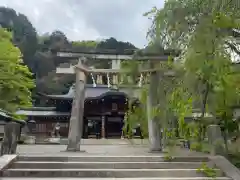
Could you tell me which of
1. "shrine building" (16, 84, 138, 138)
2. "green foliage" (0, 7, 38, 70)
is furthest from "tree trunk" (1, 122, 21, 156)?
"green foliage" (0, 7, 38, 70)

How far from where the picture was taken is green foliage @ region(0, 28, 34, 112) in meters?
14.4

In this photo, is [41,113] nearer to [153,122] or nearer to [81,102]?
[81,102]

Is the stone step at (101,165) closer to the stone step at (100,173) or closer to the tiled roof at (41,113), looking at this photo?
the stone step at (100,173)

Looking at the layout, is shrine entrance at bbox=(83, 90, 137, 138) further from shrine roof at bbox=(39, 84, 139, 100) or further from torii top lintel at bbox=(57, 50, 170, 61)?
torii top lintel at bbox=(57, 50, 170, 61)

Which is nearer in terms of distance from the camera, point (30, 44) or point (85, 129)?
point (85, 129)

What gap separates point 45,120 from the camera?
25328 mm

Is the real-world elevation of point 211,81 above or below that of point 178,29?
below

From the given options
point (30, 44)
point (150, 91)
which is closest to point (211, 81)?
point (150, 91)

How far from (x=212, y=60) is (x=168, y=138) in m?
2.14

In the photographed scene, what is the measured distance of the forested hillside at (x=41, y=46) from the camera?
1758 inches

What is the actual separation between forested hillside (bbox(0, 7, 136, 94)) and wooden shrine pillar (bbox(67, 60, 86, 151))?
2775cm

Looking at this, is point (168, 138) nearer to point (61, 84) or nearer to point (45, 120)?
point (45, 120)

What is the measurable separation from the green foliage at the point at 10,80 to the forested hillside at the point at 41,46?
65.2ft

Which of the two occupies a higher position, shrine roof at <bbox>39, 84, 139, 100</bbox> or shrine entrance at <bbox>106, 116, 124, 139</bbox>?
shrine roof at <bbox>39, 84, 139, 100</bbox>
